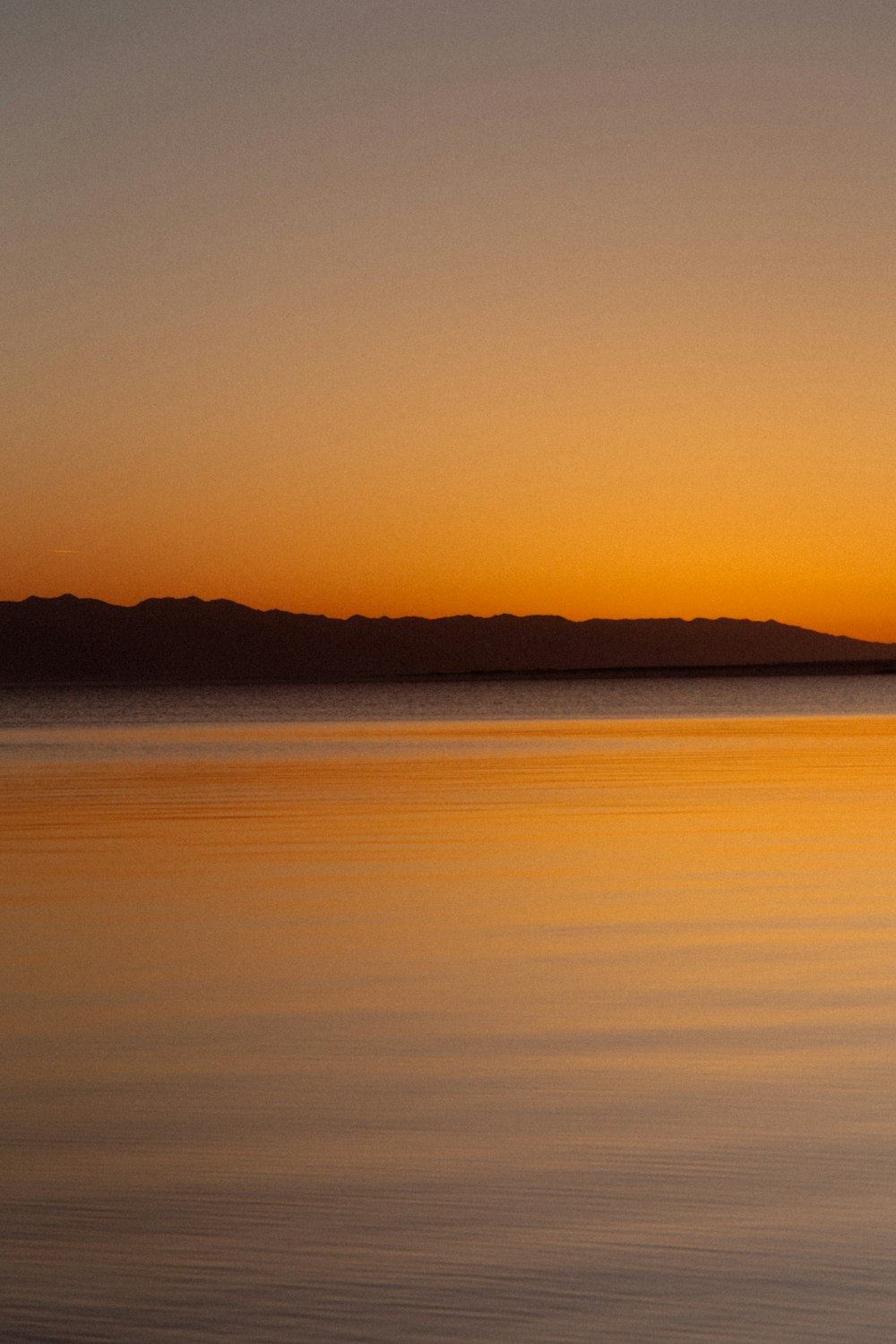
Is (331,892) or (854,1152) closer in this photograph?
(854,1152)

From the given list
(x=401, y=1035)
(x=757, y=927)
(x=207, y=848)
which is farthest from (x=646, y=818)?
(x=401, y=1035)

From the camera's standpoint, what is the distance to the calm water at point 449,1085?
15.6ft

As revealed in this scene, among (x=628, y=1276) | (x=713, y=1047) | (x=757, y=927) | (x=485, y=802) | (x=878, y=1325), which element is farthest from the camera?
(x=485, y=802)

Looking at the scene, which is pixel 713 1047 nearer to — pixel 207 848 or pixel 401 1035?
pixel 401 1035

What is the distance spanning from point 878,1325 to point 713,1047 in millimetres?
2997

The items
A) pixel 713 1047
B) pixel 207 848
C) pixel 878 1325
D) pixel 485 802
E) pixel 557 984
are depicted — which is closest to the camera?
pixel 878 1325

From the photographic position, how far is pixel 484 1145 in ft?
19.9

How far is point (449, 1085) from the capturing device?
272 inches

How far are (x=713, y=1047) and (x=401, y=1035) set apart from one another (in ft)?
4.26

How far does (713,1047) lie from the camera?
7.46 meters

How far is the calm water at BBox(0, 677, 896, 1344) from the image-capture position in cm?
476

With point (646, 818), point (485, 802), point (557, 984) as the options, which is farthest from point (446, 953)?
point (485, 802)

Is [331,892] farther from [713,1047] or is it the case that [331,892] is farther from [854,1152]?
[854,1152]

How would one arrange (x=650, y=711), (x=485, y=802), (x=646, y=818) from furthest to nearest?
1. (x=650, y=711)
2. (x=485, y=802)
3. (x=646, y=818)
